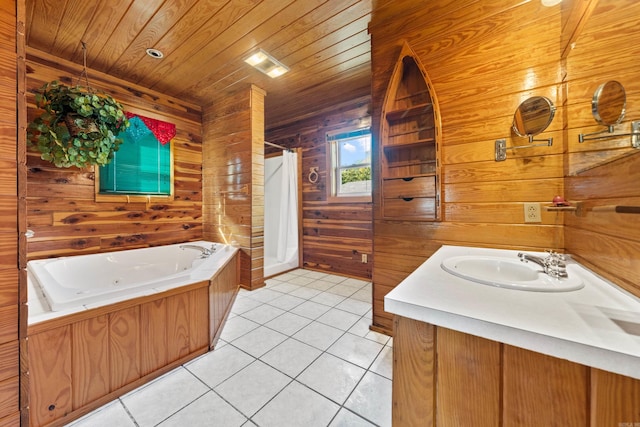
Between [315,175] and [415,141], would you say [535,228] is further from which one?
[315,175]

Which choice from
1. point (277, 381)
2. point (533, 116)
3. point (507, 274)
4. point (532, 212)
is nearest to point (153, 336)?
point (277, 381)

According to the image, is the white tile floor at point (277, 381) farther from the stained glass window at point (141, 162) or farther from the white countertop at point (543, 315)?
the stained glass window at point (141, 162)

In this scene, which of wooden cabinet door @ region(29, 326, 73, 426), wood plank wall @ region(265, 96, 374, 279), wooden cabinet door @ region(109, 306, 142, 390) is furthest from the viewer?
wood plank wall @ region(265, 96, 374, 279)

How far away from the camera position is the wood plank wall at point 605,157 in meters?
0.76

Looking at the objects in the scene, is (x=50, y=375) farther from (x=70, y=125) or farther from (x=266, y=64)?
(x=266, y=64)

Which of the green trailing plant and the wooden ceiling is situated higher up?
the wooden ceiling

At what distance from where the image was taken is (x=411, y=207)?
5.56ft

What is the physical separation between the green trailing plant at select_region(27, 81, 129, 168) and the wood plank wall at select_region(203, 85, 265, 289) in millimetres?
1159

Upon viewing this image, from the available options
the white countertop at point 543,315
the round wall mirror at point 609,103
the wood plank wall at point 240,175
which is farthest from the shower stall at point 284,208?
the round wall mirror at point 609,103

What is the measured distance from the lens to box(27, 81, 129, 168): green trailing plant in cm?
188

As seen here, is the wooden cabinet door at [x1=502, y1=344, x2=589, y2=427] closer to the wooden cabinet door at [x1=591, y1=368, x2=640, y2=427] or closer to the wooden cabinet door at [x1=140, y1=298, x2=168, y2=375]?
the wooden cabinet door at [x1=591, y1=368, x2=640, y2=427]

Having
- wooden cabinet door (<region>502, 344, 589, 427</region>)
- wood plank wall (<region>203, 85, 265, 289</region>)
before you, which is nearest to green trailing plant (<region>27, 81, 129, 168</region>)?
wood plank wall (<region>203, 85, 265, 289</region>)

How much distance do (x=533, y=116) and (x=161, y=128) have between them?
3538 mm

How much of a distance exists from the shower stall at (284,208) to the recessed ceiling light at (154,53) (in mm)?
1672
